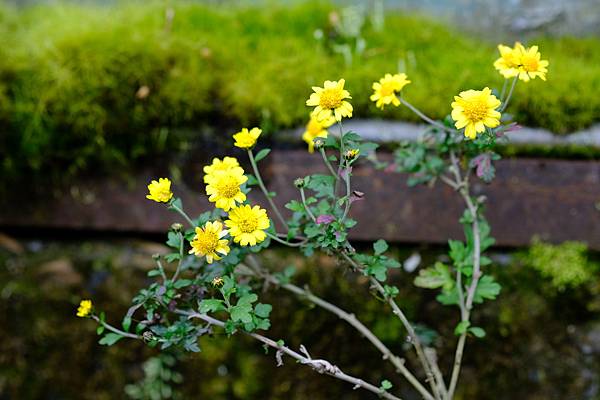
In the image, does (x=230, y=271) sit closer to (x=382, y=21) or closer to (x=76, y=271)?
Result: (x=76, y=271)

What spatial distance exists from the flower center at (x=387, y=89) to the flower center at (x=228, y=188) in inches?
14.4

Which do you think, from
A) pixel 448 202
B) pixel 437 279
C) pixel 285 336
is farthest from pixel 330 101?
pixel 285 336

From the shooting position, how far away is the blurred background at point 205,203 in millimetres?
1649

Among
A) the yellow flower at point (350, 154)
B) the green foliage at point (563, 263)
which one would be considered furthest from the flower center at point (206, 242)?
the green foliage at point (563, 263)

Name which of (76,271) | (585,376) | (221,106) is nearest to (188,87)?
(221,106)

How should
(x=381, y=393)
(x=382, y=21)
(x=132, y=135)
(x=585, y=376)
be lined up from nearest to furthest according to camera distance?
1. (x=381, y=393)
2. (x=585, y=376)
3. (x=132, y=135)
4. (x=382, y=21)

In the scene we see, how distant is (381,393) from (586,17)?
5.01 ft

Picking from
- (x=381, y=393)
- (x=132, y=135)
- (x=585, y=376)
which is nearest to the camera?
(x=381, y=393)

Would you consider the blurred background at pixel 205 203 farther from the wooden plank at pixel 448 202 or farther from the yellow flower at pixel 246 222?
the yellow flower at pixel 246 222

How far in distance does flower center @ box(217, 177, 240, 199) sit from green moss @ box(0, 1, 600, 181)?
2.09ft

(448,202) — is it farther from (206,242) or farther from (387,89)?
(206,242)

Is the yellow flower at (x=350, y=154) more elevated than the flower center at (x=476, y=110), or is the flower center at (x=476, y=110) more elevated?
the flower center at (x=476, y=110)

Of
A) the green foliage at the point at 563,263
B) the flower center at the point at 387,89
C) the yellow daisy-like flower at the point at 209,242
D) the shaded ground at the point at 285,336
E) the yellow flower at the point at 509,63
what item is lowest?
the shaded ground at the point at 285,336

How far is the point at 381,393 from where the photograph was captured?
1.13 meters
